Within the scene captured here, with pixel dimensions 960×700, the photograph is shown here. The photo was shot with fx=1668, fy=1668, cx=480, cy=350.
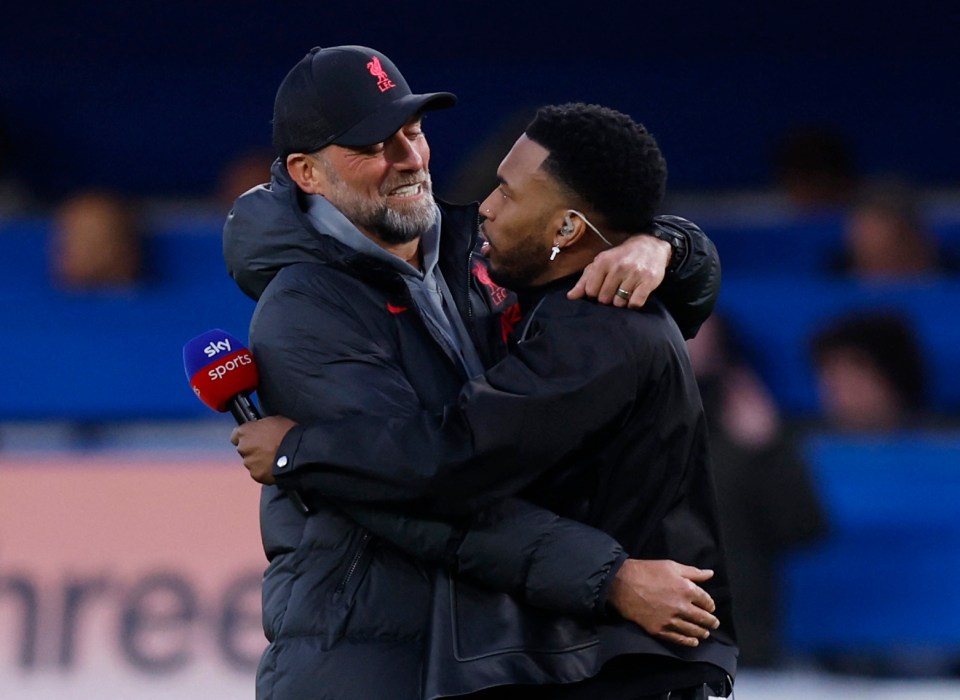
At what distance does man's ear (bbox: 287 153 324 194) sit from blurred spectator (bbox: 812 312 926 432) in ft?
11.4

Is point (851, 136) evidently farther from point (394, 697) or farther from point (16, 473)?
point (394, 697)

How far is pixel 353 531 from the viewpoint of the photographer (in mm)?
2764

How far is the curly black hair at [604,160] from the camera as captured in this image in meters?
2.76

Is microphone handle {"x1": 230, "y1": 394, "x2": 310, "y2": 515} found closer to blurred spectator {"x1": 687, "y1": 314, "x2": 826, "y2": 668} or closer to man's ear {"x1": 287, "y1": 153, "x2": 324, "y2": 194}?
man's ear {"x1": 287, "y1": 153, "x2": 324, "y2": 194}

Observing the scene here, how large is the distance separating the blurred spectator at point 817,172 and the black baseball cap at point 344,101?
4.03 meters

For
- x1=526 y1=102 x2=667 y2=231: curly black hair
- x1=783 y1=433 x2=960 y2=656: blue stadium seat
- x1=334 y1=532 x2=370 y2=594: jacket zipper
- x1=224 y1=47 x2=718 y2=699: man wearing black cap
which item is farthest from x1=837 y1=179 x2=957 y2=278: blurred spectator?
x1=334 y1=532 x2=370 y2=594: jacket zipper

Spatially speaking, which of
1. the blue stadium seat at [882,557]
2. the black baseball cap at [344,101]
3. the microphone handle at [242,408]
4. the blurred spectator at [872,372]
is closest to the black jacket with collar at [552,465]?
the microphone handle at [242,408]

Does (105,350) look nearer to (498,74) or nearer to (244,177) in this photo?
(244,177)

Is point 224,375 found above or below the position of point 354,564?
above

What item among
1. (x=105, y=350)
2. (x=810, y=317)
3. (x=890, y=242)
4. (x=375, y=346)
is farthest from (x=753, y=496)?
(x=375, y=346)

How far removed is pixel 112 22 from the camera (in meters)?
7.98

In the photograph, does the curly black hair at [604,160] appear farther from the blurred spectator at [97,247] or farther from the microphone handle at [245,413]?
the blurred spectator at [97,247]

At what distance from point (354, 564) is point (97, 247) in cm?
412

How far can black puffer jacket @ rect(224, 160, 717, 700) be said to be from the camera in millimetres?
2641
